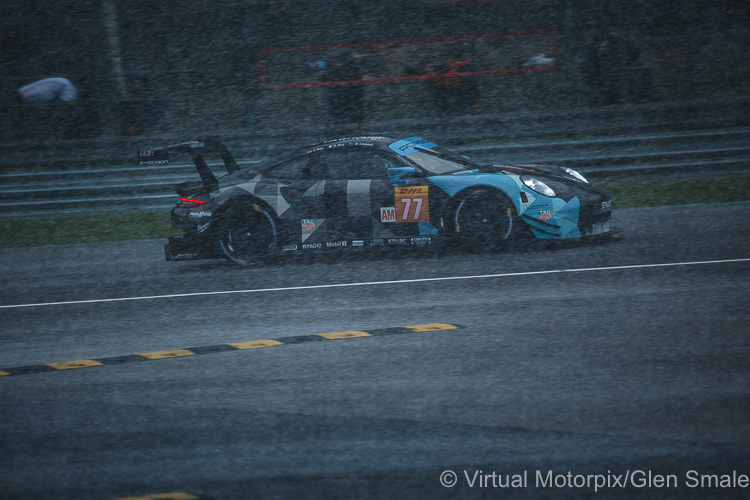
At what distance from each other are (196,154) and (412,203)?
2510 millimetres

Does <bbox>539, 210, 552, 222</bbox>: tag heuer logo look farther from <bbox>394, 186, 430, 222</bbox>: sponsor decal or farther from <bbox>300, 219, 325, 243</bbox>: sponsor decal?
<bbox>300, 219, 325, 243</bbox>: sponsor decal

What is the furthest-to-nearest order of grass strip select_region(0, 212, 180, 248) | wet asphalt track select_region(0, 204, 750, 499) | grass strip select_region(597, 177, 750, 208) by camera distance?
grass strip select_region(0, 212, 180, 248), grass strip select_region(597, 177, 750, 208), wet asphalt track select_region(0, 204, 750, 499)

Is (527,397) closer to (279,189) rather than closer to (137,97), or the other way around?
(279,189)

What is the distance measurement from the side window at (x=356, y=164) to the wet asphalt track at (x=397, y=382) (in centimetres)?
107

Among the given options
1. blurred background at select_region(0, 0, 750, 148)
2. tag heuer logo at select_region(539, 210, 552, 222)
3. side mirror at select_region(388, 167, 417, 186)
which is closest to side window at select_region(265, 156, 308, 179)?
side mirror at select_region(388, 167, 417, 186)

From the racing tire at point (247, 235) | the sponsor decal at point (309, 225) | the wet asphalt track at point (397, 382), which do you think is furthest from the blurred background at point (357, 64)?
the wet asphalt track at point (397, 382)

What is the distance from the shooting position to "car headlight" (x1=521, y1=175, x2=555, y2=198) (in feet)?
29.5

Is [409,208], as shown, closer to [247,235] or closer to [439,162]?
[439,162]

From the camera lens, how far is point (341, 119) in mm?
16359

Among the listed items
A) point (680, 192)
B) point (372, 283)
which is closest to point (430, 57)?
point (680, 192)

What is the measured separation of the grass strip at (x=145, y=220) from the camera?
11.6 m

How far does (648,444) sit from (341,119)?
12.6 m

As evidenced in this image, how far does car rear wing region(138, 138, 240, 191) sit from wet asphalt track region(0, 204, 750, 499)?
1376 millimetres

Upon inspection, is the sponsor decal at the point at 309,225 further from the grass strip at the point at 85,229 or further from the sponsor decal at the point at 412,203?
the grass strip at the point at 85,229
